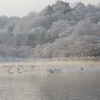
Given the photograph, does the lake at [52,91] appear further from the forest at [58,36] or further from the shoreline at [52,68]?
the forest at [58,36]

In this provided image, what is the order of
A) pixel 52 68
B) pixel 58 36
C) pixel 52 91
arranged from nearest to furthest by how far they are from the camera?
pixel 52 91 → pixel 52 68 → pixel 58 36

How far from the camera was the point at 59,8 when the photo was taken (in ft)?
238

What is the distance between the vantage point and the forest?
4703cm

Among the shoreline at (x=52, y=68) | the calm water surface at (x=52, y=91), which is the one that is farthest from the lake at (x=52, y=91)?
the shoreline at (x=52, y=68)

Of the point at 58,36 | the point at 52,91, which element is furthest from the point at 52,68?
the point at 58,36

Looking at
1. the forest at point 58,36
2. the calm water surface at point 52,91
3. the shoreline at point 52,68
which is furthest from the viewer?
the forest at point 58,36

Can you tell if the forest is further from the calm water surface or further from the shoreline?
the calm water surface

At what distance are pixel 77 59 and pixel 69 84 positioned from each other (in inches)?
895

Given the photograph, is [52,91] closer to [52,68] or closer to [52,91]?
[52,91]

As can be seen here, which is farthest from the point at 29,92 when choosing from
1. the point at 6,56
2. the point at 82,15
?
the point at 82,15

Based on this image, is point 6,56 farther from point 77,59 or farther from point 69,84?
point 69,84

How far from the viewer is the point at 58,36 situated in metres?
55.4

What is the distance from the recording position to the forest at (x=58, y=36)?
1852 inches

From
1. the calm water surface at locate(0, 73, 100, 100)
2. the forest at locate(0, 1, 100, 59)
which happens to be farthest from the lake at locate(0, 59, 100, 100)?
the forest at locate(0, 1, 100, 59)
